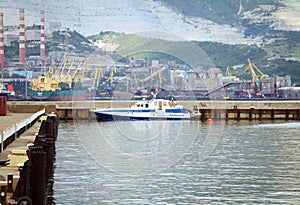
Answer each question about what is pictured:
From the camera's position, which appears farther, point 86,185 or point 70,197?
point 86,185

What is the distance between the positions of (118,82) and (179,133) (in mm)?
112267

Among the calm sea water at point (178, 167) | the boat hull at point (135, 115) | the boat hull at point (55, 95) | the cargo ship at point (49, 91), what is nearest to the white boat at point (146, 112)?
the boat hull at point (135, 115)

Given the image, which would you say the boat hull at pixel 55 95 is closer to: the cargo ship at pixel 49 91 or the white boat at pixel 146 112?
the cargo ship at pixel 49 91

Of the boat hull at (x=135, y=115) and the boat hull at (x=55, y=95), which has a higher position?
the boat hull at (x=55, y=95)

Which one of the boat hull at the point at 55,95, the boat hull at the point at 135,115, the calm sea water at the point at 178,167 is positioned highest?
the boat hull at the point at 55,95

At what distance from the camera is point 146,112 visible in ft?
316

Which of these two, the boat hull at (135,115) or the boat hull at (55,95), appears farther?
the boat hull at (55,95)

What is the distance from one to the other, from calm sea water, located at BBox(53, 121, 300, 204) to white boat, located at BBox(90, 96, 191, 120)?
21888 millimetres

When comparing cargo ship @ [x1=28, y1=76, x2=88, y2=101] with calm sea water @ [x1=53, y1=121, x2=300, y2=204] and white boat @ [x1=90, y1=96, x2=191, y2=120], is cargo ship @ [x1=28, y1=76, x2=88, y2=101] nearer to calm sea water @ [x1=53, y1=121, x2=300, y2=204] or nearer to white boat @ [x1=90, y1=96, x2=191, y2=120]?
white boat @ [x1=90, y1=96, x2=191, y2=120]

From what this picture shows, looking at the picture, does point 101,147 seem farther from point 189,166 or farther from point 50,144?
point 50,144

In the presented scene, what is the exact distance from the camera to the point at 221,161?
47.2 metres

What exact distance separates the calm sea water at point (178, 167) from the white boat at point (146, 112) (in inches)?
862

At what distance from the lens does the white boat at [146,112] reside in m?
95.9

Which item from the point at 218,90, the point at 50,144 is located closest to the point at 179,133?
the point at 50,144
